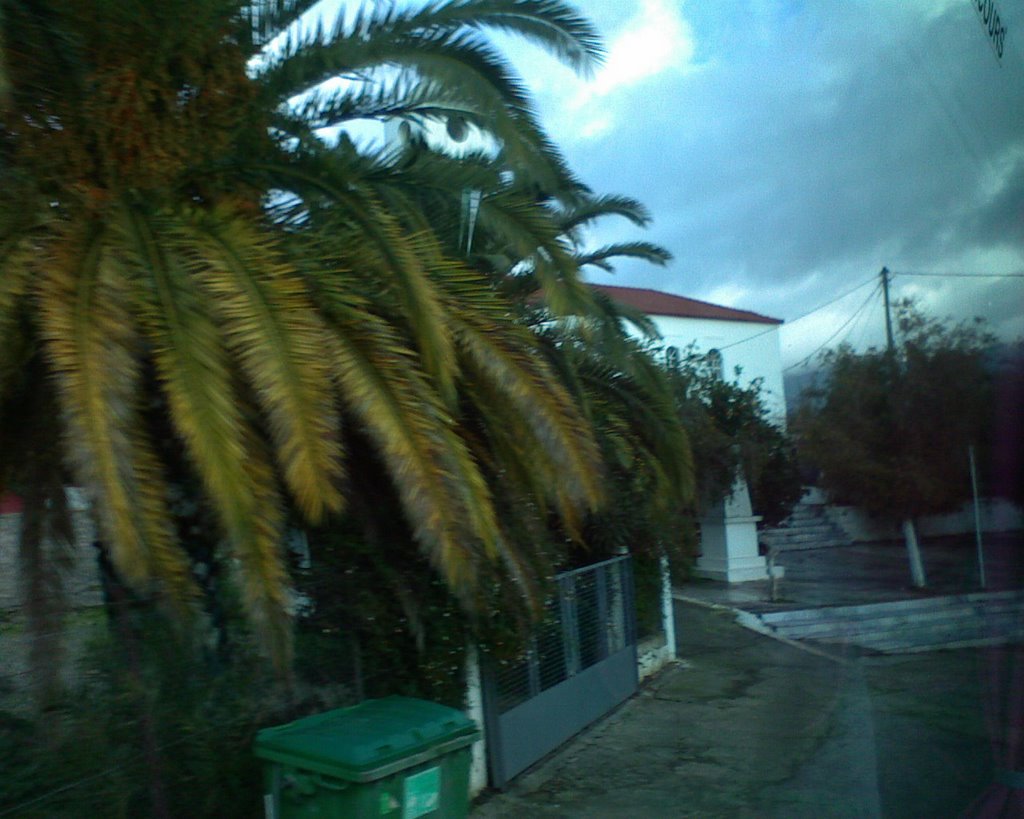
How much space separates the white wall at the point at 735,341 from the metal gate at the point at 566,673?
13.9 meters

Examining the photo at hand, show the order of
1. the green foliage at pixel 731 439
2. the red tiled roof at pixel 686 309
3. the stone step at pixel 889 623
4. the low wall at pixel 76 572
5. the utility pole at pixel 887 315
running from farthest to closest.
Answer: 1. the red tiled roof at pixel 686 309
2. the green foliage at pixel 731 439
3. the stone step at pixel 889 623
4. the utility pole at pixel 887 315
5. the low wall at pixel 76 572

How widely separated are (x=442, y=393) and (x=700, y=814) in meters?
3.53

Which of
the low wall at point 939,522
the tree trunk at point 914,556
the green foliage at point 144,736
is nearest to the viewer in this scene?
the green foliage at point 144,736

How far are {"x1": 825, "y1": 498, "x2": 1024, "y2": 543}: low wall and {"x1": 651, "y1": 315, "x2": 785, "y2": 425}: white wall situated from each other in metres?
3.41

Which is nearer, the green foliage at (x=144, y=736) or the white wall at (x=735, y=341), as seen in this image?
the green foliage at (x=144, y=736)

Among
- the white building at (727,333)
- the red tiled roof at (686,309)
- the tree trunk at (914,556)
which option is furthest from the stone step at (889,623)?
the red tiled roof at (686,309)

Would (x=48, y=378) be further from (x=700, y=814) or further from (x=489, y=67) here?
(x=700, y=814)

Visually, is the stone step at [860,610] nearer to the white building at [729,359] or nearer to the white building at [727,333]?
the white building at [729,359]

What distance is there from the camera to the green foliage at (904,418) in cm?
903

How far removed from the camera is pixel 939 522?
56.8 ft

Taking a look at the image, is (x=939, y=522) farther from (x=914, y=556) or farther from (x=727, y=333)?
(x=727, y=333)

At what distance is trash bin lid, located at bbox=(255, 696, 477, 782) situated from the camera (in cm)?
452

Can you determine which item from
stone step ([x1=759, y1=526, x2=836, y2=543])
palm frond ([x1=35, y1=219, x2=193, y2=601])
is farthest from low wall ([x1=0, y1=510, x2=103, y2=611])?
stone step ([x1=759, y1=526, x2=836, y2=543])

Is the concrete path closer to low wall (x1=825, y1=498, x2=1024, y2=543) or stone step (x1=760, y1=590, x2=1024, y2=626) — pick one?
low wall (x1=825, y1=498, x2=1024, y2=543)
